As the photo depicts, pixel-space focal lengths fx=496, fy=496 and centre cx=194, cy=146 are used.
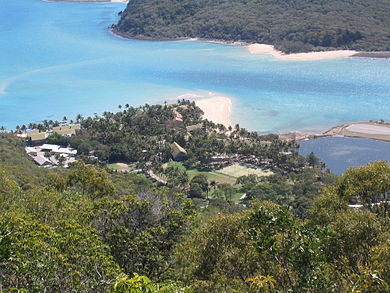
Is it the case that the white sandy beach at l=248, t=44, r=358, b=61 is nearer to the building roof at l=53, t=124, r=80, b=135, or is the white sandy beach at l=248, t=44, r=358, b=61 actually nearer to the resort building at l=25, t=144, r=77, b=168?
the building roof at l=53, t=124, r=80, b=135

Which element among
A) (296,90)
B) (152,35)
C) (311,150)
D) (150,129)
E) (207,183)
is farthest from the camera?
(152,35)

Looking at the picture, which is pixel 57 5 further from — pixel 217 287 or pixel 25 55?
pixel 217 287

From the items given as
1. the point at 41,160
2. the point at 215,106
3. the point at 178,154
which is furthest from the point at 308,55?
Result: the point at 41,160

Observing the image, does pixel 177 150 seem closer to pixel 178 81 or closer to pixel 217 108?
pixel 217 108

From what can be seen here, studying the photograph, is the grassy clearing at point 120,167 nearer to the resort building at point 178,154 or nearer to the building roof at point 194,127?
the resort building at point 178,154

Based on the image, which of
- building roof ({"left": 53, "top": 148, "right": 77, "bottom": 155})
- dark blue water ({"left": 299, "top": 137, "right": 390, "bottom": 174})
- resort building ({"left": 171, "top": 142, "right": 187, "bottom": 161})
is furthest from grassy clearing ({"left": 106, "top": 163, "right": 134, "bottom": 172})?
dark blue water ({"left": 299, "top": 137, "right": 390, "bottom": 174})

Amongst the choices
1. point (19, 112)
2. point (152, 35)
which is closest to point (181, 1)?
point (152, 35)

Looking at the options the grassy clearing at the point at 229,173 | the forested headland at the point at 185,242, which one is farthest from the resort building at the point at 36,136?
the forested headland at the point at 185,242
